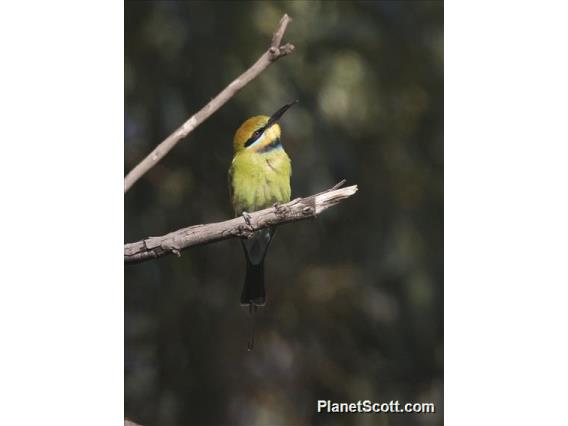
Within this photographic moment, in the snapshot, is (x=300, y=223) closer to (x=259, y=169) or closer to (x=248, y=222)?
(x=259, y=169)

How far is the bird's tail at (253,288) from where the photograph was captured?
2434 mm

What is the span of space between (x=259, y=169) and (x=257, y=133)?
0.10m

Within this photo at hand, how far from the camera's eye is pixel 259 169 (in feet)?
7.64

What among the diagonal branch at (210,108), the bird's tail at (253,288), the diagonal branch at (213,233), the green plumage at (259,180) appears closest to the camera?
the diagonal branch at (213,233)

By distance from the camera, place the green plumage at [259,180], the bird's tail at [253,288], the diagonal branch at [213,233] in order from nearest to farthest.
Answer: the diagonal branch at [213,233] → the green plumage at [259,180] → the bird's tail at [253,288]

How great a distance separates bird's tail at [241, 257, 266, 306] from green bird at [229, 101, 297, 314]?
90 millimetres

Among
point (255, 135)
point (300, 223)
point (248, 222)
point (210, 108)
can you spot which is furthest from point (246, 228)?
point (300, 223)

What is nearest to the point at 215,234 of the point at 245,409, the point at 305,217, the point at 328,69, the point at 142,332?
the point at 305,217

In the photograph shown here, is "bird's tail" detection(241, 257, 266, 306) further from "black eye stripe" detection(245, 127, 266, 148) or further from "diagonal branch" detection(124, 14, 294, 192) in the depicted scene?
"diagonal branch" detection(124, 14, 294, 192)

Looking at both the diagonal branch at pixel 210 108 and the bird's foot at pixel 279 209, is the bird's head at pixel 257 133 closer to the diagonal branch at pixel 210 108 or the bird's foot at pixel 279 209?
the diagonal branch at pixel 210 108

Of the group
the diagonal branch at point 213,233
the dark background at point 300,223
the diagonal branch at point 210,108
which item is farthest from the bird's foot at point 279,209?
the dark background at point 300,223

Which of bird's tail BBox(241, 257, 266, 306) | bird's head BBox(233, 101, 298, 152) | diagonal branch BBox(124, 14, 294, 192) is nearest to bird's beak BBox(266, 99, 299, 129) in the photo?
bird's head BBox(233, 101, 298, 152)

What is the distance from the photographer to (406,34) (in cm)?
260

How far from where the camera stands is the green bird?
7.66 feet
